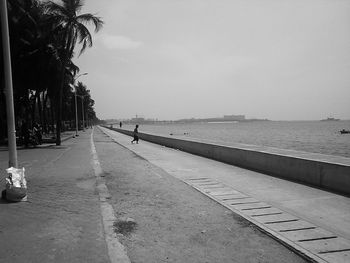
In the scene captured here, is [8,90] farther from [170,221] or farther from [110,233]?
[170,221]

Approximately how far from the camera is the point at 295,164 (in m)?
10.6

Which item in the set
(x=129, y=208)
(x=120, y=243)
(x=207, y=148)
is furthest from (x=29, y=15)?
(x=120, y=243)

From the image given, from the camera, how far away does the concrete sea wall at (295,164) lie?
8766 millimetres

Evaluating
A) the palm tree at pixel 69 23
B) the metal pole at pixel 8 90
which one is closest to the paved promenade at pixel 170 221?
the metal pole at pixel 8 90

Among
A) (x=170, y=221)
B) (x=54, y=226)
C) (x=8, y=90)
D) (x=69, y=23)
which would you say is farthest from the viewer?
(x=69, y=23)

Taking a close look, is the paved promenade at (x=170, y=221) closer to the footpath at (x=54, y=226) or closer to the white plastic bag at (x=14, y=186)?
the footpath at (x=54, y=226)

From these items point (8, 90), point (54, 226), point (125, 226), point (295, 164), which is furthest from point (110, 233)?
→ point (295, 164)

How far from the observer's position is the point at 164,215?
6.91 m

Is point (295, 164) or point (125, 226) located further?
point (295, 164)

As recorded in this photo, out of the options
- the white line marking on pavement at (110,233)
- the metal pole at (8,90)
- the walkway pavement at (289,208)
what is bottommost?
the walkway pavement at (289,208)

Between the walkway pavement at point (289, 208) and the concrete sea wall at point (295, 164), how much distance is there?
39 centimetres

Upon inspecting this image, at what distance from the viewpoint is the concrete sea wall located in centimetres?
877

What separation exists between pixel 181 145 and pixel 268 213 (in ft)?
56.2

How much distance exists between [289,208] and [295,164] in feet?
11.6
